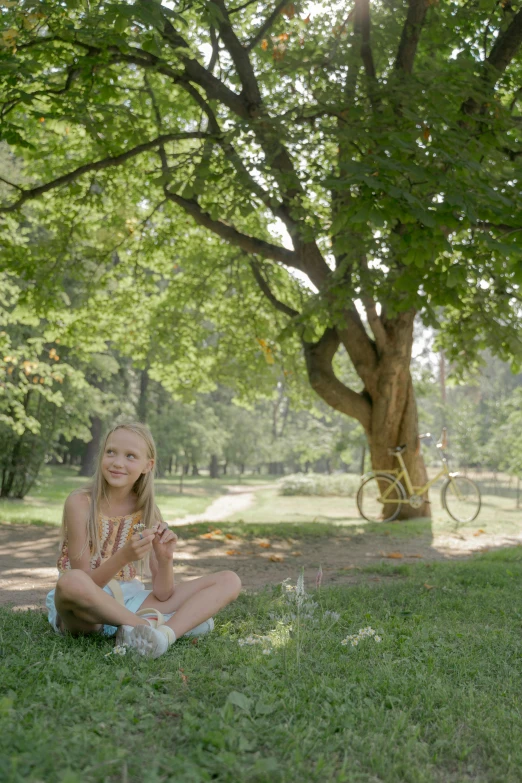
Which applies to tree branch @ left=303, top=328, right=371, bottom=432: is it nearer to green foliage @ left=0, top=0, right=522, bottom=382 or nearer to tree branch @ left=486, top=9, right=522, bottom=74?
green foliage @ left=0, top=0, right=522, bottom=382

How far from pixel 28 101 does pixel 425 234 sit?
156 inches

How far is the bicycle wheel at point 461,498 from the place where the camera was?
1281 cm

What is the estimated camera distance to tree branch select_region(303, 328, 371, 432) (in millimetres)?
12062

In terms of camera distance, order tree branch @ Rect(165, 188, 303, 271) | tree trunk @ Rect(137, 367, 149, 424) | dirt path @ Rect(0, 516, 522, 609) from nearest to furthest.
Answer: dirt path @ Rect(0, 516, 522, 609) < tree branch @ Rect(165, 188, 303, 271) < tree trunk @ Rect(137, 367, 149, 424)

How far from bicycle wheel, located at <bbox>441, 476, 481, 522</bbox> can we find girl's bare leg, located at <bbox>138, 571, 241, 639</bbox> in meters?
9.48

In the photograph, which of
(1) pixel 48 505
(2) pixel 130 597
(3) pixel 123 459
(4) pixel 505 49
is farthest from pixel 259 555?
(1) pixel 48 505

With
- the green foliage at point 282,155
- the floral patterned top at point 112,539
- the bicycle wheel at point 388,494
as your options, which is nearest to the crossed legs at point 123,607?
the floral patterned top at point 112,539

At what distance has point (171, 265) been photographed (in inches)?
587

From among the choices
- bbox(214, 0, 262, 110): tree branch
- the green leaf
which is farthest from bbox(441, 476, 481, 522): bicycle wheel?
the green leaf

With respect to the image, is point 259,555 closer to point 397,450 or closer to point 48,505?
point 397,450

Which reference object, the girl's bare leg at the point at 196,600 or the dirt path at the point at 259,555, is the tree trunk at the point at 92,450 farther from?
the girl's bare leg at the point at 196,600

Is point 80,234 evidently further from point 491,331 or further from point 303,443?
point 303,443

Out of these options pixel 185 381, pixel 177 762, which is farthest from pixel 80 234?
pixel 177 762

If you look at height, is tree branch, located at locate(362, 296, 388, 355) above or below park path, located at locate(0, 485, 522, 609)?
above
